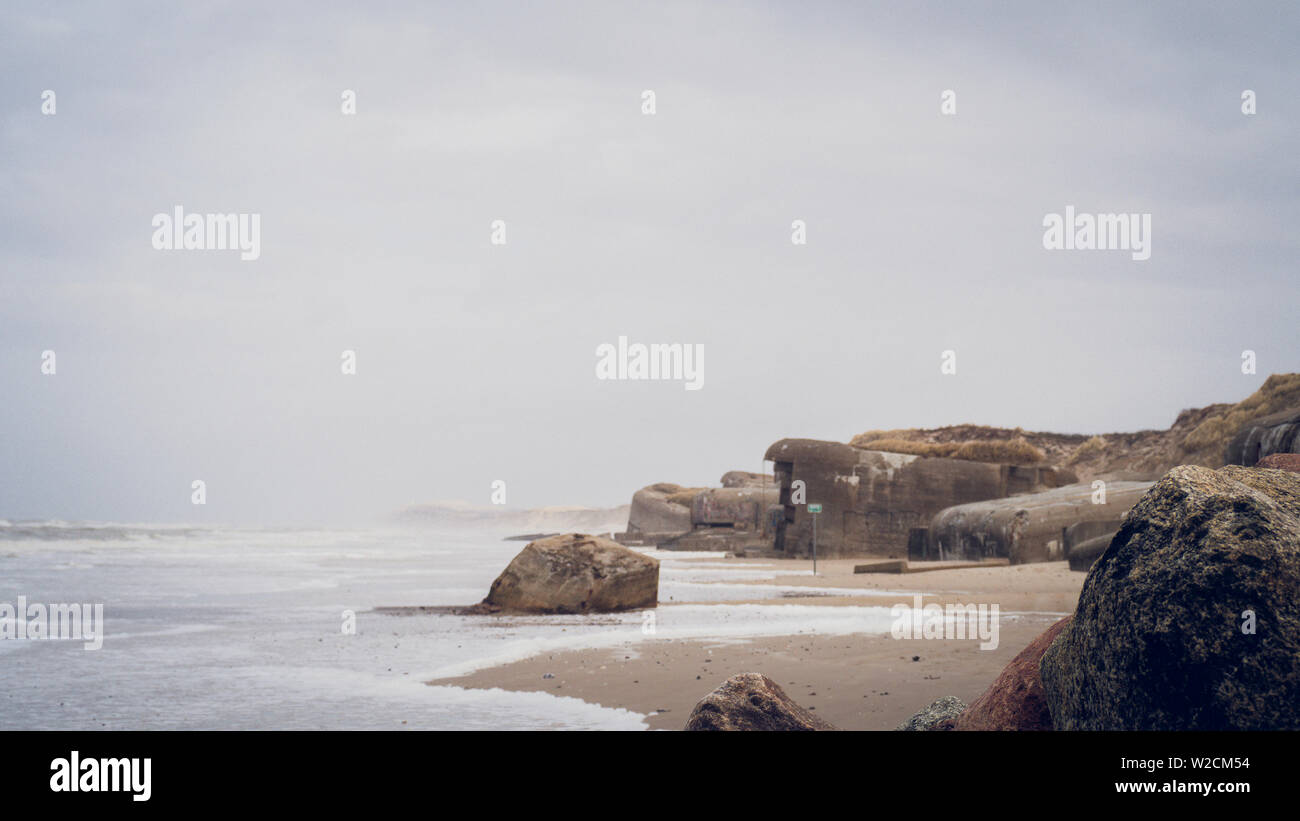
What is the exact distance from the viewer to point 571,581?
13227mm

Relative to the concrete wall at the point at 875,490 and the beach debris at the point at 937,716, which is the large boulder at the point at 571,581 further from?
the concrete wall at the point at 875,490

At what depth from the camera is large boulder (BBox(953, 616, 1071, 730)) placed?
3721mm

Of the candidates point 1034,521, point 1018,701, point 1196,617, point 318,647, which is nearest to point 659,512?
point 1034,521

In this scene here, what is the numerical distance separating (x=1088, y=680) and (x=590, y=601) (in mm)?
10492

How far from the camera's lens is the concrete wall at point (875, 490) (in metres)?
30.7

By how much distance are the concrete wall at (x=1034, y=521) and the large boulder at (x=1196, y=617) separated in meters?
18.6

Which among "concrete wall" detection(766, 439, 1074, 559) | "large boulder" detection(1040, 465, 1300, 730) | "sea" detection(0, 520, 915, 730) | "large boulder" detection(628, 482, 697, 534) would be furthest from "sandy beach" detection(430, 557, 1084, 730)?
"large boulder" detection(628, 482, 697, 534)

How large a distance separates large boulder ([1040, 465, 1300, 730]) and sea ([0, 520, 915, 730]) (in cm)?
321

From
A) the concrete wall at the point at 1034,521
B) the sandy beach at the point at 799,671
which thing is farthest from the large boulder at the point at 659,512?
the sandy beach at the point at 799,671

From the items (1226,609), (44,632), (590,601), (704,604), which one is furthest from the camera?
(704,604)

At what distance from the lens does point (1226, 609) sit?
2.77 metres
